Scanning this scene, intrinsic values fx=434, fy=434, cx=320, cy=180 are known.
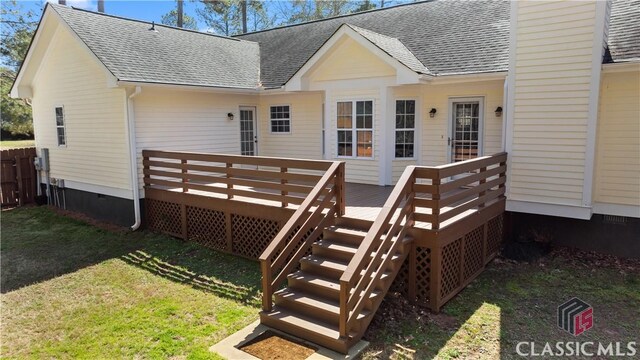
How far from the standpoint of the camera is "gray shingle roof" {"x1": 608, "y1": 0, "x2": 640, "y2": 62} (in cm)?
713

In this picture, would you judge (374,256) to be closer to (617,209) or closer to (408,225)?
(408,225)

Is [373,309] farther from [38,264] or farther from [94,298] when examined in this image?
[38,264]

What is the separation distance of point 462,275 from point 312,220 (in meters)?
2.40

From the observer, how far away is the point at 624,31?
25.9 ft

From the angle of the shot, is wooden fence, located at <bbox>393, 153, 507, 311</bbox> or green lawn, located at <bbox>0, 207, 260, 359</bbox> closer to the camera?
green lawn, located at <bbox>0, 207, 260, 359</bbox>

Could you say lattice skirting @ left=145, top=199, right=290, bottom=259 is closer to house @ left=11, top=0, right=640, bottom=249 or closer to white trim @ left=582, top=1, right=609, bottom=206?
house @ left=11, top=0, right=640, bottom=249

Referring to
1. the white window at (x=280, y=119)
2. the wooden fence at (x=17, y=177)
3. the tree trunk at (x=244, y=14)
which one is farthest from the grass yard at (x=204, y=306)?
the tree trunk at (x=244, y=14)

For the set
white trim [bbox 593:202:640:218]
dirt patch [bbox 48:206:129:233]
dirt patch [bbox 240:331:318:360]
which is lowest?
dirt patch [bbox 240:331:318:360]

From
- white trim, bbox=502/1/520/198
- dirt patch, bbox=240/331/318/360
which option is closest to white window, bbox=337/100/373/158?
white trim, bbox=502/1/520/198

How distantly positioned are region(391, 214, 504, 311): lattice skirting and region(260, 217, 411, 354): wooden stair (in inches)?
11.6

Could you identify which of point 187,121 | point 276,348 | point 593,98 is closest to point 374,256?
point 276,348

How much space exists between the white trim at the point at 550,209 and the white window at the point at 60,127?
35.8 feet

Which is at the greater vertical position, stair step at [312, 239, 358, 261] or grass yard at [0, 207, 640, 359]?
stair step at [312, 239, 358, 261]

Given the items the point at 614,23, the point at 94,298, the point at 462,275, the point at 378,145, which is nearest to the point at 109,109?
the point at 94,298
